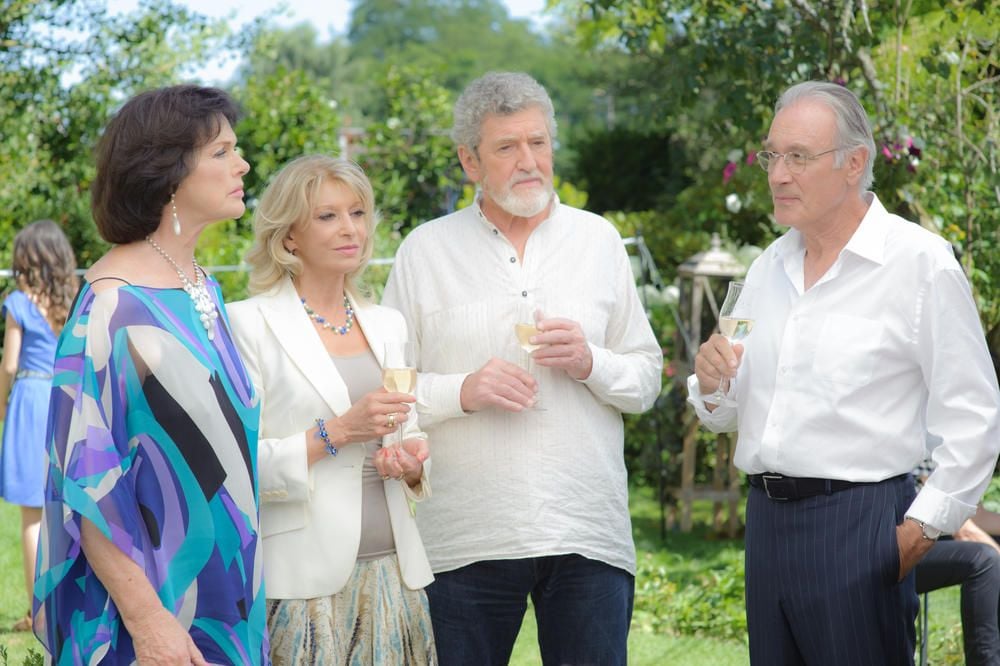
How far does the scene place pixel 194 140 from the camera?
259cm

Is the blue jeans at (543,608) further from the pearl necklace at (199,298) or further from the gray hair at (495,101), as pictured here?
the gray hair at (495,101)

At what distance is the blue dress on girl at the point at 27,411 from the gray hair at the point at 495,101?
3452 mm

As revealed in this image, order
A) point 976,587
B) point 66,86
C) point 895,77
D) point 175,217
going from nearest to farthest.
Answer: point 175,217 → point 976,587 → point 895,77 → point 66,86

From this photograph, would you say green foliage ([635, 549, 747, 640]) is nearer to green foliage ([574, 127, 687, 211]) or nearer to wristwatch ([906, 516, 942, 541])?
wristwatch ([906, 516, 942, 541])

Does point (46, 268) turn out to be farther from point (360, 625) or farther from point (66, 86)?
point (66, 86)

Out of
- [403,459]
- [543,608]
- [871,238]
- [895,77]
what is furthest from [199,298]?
[895,77]

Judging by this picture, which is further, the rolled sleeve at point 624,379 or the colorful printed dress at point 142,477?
the rolled sleeve at point 624,379

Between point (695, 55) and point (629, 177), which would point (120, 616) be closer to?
point (695, 55)

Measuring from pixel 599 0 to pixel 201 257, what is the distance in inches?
215

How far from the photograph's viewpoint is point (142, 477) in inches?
96.8

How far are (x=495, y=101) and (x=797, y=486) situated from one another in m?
1.33

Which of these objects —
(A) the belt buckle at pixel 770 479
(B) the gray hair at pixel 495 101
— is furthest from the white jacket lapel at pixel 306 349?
(A) the belt buckle at pixel 770 479

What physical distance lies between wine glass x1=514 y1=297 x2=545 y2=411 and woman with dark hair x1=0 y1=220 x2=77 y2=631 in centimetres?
351

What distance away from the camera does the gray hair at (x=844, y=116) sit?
2.97 metres
